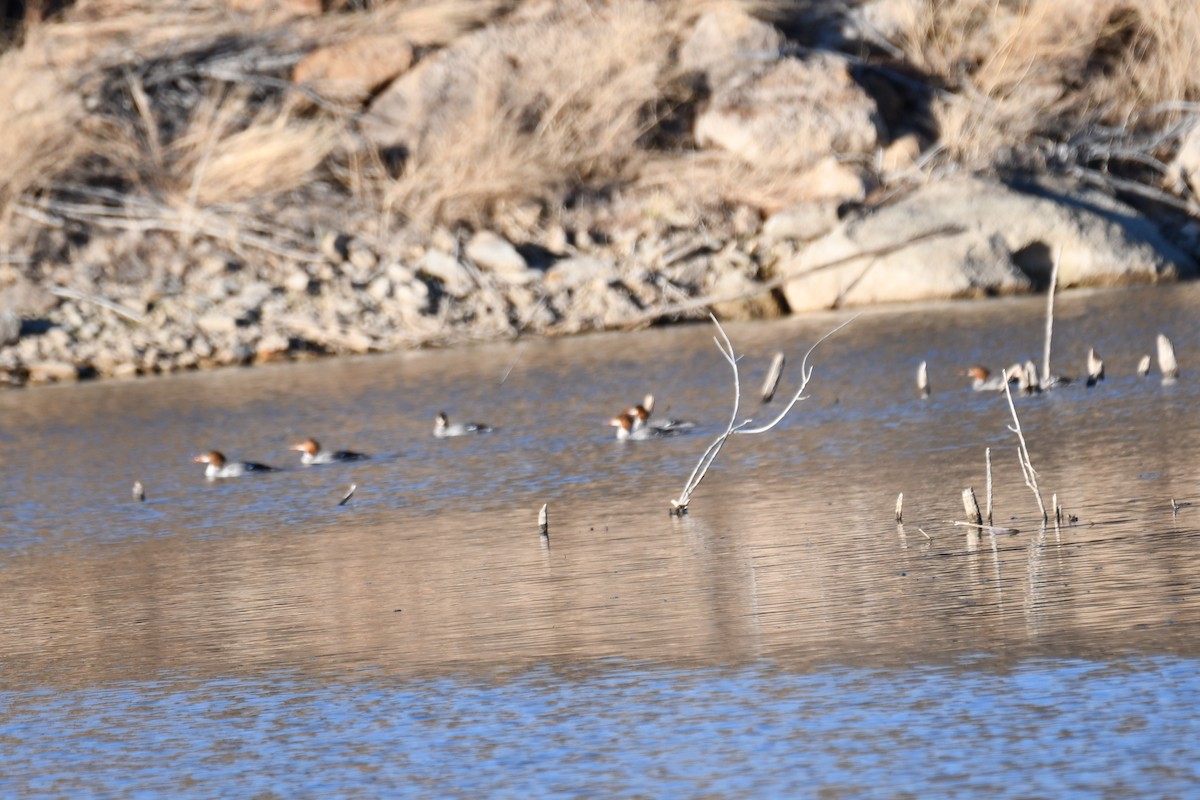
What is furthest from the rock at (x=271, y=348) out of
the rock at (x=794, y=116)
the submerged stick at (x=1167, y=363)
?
the submerged stick at (x=1167, y=363)

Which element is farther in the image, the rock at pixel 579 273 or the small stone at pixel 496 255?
the small stone at pixel 496 255

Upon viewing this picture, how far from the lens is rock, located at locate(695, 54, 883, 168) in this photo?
2375 centimetres

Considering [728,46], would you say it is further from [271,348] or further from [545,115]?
[271,348]

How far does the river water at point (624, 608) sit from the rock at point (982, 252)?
5.47 m

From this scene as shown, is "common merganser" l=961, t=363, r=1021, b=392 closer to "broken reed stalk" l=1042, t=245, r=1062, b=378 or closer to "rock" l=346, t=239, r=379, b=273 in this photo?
"broken reed stalk" l=1042, t=245, r=1062, b=378

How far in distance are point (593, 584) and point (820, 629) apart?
154 cm

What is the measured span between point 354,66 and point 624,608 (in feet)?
59.0

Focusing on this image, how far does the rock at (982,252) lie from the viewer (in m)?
21.2

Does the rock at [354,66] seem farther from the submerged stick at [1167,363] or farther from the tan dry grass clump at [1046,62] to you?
the submerged stick at [1167,363]

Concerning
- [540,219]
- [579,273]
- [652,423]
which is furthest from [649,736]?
[540,219]

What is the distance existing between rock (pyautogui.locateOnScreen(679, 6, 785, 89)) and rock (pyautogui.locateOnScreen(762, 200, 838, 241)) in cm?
299

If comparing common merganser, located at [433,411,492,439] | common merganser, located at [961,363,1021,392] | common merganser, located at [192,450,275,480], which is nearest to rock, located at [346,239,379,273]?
common merganser, located at [433,411,492,439]

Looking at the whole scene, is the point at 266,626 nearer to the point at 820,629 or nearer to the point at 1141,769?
the point at 820,629

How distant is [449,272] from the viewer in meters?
22.5
